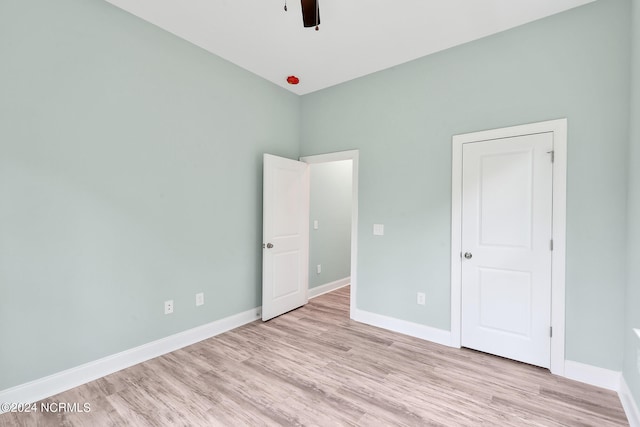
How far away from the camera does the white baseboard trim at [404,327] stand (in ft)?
9.41

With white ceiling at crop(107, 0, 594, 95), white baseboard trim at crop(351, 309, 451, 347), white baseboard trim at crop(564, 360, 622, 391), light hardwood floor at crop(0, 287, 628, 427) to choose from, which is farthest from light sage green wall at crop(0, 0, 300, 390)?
white baseboard trim at crop(564, 360, 622, 391)

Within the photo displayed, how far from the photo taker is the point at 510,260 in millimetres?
2512

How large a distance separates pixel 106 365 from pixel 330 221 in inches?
129

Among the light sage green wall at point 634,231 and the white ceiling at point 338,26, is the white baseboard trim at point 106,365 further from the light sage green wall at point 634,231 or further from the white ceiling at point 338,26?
the light sage green wall at point 634,231

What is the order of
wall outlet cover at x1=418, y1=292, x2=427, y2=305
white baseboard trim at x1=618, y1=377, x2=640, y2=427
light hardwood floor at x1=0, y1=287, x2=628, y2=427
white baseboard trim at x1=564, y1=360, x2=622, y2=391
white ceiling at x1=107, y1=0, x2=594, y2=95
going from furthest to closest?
wall outlet cover at x1=418, y1=292, x2=427, y2=305, white ceiling at x1=107, y1=0, x2=594, y2=95, white baseboard trim at x1=564, y1=360, x2=622, y2=391, light hardwood floor at x1=0, y1=287, x2=628, y2=427, white baseboard trim at x1=618, y1=377, x2=640, y2=427

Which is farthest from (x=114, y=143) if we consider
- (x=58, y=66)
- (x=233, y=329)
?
(x=233, y=329)

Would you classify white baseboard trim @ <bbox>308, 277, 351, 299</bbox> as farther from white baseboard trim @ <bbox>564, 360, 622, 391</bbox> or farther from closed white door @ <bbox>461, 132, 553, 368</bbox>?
white baseboard trim @ <bbox>564, 360, 622, 391</bbox>

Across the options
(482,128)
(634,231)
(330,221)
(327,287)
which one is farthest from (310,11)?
(327,287)

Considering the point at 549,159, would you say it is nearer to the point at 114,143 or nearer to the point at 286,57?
the point at 286,57

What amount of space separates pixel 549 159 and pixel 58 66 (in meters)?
3.83

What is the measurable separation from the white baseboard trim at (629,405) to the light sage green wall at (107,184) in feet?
10.7

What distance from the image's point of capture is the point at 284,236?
3611mm

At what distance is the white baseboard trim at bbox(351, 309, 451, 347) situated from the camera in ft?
9.41

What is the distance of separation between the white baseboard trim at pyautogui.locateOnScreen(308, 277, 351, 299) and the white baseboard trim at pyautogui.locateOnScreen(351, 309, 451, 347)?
3.29ft
